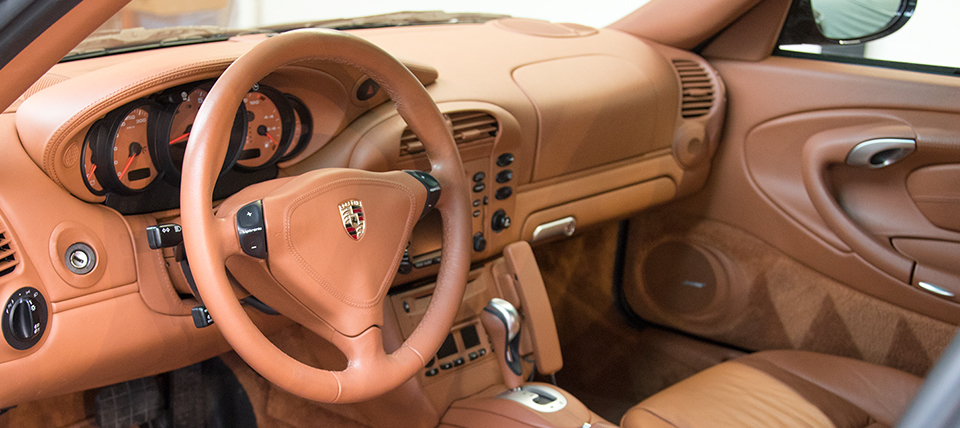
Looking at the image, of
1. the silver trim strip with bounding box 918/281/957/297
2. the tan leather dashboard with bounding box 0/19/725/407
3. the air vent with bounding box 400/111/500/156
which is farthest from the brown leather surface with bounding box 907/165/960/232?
the air vent with bounding box 400/111/500/156

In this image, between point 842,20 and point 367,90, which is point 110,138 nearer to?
point 367,90

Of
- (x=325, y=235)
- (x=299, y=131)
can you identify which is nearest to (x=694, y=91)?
(x=299, y=131)

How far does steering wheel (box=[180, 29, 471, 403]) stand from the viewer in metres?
0.95

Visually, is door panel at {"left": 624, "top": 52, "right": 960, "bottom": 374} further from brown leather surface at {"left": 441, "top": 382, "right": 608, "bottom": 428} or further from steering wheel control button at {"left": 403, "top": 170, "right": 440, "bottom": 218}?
steering wheel control button at {"left": 403, "top": 170, "right": 440, "bottom": 218}

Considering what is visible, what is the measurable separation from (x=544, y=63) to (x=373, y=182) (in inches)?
35.3

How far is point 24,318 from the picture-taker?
1064mm

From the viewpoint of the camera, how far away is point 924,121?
1783 mm

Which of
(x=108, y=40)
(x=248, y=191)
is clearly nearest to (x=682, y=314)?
(x=248, y=191)

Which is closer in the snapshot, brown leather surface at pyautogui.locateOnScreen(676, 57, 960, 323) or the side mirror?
brown leather surface at pyautogui.locateOnScreen(676, 57, 960, 323)

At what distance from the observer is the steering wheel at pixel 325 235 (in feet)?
3.11

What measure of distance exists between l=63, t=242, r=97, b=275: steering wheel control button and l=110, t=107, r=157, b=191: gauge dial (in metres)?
0.12

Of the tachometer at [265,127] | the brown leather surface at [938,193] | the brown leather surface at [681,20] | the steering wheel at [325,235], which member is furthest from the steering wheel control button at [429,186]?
the brown leather surface at [938,193]

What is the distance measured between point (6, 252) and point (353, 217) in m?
0.52

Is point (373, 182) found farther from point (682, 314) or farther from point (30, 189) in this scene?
point (682, 314)
